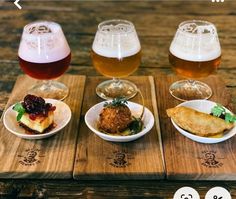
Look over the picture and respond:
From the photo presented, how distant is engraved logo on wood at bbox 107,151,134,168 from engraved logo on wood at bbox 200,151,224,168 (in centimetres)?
16

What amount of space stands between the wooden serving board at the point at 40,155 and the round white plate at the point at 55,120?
2cm

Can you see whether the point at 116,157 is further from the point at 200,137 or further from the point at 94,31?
the point at 94,31

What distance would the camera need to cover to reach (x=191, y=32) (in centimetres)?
115

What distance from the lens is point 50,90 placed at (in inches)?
49.3

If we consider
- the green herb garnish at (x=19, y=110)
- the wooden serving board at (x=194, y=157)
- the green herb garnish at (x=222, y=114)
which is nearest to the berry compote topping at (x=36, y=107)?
the green herb garnish at (x=19, y=110)

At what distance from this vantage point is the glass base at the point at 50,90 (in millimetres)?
1225

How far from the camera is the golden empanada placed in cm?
100

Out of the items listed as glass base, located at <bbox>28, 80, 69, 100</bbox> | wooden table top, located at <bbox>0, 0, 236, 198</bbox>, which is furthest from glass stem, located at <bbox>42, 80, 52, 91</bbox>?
wooden table top, located at <bbox>0, 0, 236, 198</bbox>

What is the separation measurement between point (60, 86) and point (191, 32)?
0.41 metres

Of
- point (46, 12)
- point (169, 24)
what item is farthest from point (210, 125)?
point (46, 12)

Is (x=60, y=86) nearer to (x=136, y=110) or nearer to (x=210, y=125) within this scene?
(x=136, y=110)

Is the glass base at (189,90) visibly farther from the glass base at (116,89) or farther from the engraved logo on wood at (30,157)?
the engraved logo on wood at (30,157)

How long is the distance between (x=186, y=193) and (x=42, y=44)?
544 millimetres

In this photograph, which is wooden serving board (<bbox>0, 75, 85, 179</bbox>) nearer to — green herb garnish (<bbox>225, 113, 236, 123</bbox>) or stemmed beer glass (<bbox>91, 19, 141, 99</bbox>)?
stemmed beer glass (<bbox>91, 19, 141, 99</bbox>)
